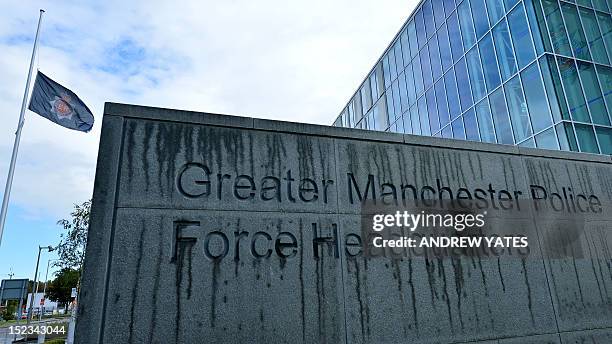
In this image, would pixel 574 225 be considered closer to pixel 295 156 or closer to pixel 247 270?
pixel 295 156

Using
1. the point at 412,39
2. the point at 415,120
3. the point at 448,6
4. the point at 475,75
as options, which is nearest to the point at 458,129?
the point at 475,75

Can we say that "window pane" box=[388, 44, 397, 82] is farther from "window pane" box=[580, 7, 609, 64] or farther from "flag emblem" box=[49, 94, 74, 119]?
"flag emblem" box=[49, 94, 74, 119]

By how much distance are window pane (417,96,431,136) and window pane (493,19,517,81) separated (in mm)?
5698

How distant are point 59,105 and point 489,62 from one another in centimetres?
1681

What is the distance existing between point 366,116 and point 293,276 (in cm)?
2704

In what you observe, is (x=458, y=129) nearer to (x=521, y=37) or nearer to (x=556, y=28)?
(x=521, y=37)

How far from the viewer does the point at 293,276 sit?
343cm

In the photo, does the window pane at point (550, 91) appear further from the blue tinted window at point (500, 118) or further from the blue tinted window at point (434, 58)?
the blue tinted window at point (434, 58)

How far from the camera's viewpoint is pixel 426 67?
2130 cm

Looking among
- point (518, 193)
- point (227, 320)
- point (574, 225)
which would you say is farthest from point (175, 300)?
point (574, 225)

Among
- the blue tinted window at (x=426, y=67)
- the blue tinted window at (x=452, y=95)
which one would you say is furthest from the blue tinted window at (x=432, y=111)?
the blue tinted window at (x=452, y=95)

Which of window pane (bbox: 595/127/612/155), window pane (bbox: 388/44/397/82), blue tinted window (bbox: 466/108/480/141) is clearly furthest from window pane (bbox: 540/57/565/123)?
window pane (bbox: 388/44/397/82)

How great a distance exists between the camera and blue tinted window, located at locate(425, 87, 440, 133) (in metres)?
20.3

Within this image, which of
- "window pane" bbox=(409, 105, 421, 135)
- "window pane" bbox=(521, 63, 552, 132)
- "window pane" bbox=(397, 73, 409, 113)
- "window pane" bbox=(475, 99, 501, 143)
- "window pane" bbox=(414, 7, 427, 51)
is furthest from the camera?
"window pane" bbox=(397, 73, 409, 113)
